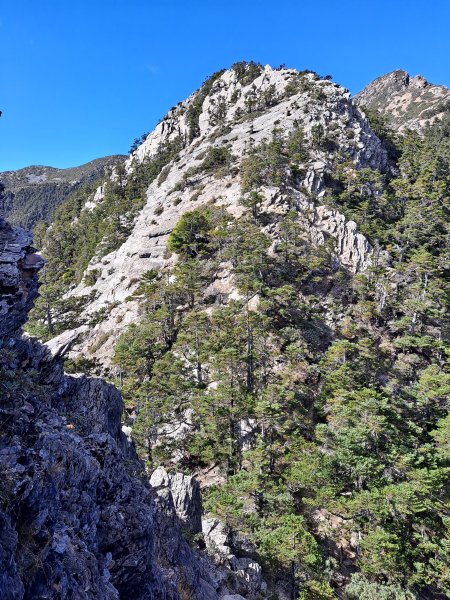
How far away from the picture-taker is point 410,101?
→ 168 meters

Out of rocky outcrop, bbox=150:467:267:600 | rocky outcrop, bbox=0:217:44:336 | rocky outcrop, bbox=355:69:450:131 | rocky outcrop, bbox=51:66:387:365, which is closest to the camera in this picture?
rocky outcrop, bbox=0:217:44:336

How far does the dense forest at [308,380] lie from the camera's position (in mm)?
24688

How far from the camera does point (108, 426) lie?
16.1 m

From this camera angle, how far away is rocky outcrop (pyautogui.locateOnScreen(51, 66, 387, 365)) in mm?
53469

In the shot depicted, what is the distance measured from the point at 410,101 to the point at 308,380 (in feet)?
608

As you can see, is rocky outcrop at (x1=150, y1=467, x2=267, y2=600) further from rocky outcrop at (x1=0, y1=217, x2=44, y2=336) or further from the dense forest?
rocky outcrop at (x1=0, y1=217, x2=44, y2=336)

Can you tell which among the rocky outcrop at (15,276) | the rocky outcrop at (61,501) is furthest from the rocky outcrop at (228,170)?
the rocky outcrop at (15,276)

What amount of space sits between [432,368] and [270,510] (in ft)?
73.9

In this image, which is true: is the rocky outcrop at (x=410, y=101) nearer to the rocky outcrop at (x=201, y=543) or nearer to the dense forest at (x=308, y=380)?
the dense forest at (x=308, y=380)

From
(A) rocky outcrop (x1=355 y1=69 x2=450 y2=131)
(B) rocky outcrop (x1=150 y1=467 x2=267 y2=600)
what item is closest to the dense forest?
(B) rocky outcrop (x1=150 y1=467 x2=267 y2=600)

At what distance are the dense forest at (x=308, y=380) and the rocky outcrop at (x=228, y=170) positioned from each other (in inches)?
120

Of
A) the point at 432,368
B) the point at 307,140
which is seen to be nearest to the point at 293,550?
the point at 432,368

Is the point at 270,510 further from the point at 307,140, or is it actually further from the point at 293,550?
the point at 307,140

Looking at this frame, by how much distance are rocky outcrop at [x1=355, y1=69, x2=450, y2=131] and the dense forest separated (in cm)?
10204
